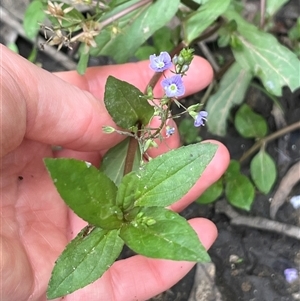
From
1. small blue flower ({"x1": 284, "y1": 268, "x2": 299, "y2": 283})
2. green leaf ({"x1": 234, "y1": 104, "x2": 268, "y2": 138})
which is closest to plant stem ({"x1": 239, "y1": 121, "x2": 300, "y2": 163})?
green leaf ({"x1": 234, "y1": 104, "x2": 268, "y2": 138})

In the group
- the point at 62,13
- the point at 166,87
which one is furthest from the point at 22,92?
the point at 166,87

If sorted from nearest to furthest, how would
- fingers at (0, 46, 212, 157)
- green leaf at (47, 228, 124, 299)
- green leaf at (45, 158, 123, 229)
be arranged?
green leaf at (45, 158, 123, 229) < green leaf at (47, 228, 124, 299) < fingers at (0, 46, 212, 157)

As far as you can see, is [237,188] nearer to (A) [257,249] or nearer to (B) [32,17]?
(A) [257,249]

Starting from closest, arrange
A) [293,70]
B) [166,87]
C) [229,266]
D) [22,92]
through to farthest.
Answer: [166,87] → [22,92] → [293,70] → [229,266]

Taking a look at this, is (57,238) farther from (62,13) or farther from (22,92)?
(62,13)

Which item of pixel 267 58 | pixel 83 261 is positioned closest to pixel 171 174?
pixel 83 261

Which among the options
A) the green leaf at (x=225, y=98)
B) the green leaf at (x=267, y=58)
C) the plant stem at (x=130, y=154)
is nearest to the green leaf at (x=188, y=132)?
the green leaf at (x=225, y=98)

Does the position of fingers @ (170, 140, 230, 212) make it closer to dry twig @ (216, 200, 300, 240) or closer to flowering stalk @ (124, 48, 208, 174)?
dry twig @ (216, 200, 300, 240)
